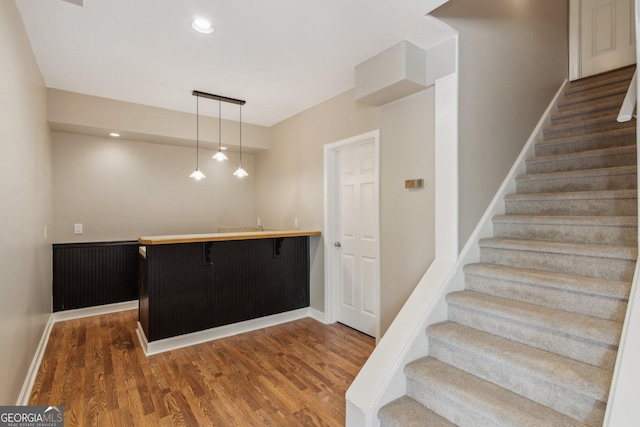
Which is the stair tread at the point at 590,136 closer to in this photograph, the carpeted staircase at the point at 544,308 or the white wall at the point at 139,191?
the carpeted staircase at the point at 544,308

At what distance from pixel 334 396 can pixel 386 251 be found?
1.33 metres

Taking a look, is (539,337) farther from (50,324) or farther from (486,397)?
(50,324)

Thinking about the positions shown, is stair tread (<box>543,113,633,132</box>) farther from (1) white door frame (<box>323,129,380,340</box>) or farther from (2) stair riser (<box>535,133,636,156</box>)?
(1) white door frame (<box>323,129,380,340</box>)

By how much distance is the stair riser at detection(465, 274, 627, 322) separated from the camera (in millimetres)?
1743

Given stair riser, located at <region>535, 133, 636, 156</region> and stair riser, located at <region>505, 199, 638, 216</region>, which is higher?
stair riser, located at <region>535, 133, 636, 156</region>

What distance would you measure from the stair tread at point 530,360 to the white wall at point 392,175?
754 millimetres

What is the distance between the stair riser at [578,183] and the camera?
242cm

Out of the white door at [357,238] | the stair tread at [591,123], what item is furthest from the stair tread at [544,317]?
the stair tread at [591,123]

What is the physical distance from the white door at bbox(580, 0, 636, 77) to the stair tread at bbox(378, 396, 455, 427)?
447 centimetres

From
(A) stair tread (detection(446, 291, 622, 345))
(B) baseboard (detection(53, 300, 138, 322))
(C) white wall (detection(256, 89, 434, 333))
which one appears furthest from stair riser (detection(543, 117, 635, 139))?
(B) baseboard (detection(53, 300, 138, 322))

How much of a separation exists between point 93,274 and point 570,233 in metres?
5.10

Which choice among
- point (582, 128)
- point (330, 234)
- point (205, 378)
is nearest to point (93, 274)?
point (205, 378)

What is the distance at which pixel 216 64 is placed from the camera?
2943 millimetres

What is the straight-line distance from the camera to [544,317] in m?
1.82
